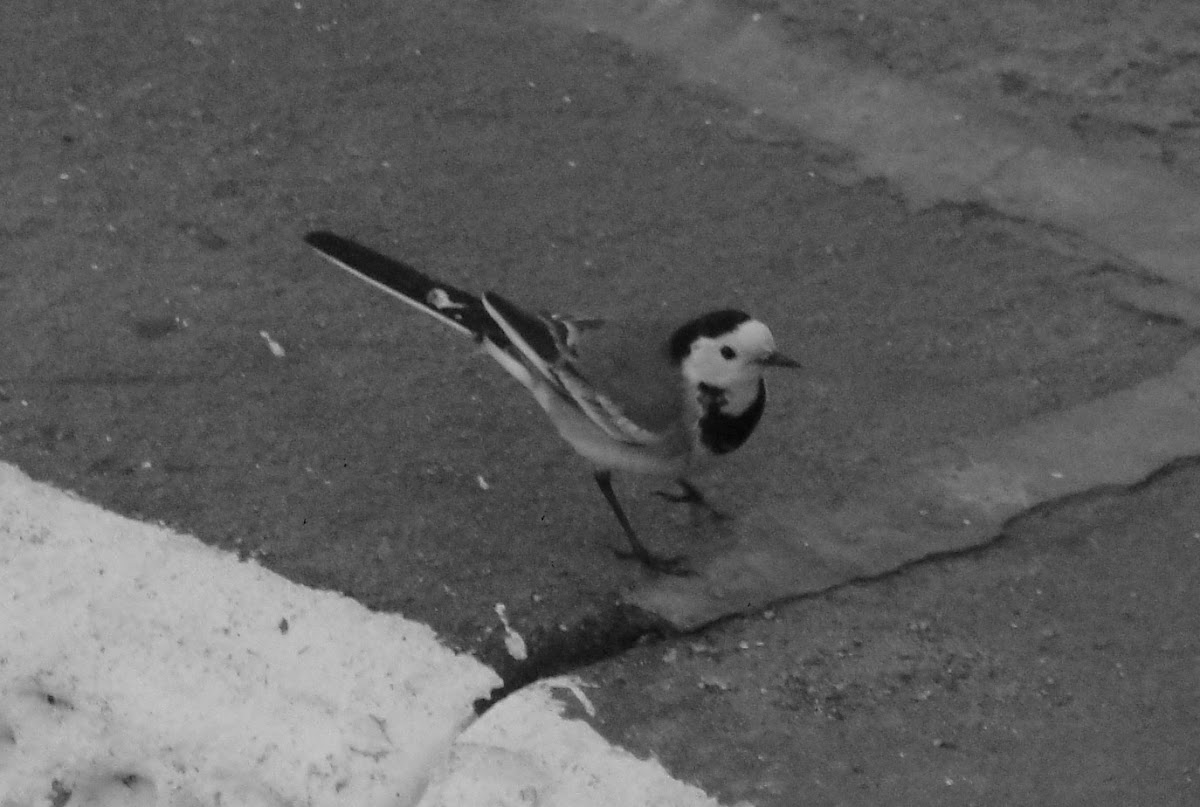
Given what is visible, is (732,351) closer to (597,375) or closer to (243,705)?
(597,375)

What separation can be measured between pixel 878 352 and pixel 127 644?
1693 mm

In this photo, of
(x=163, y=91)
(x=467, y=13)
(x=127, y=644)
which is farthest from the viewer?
(x=467, y=13)

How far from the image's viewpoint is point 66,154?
4367mm

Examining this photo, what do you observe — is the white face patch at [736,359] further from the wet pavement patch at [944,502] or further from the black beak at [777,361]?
the wet pavement patch at [944,502]

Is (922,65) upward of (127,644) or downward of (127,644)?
upward

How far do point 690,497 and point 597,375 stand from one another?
0.30 meters

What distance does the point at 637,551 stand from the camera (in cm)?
344

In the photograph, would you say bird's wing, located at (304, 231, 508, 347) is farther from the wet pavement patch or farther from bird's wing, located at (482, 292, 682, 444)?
the wet pavement patch

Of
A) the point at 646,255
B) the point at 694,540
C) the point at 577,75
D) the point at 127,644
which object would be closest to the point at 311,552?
the point at 127,644

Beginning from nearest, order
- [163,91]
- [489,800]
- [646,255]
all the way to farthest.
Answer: [489,800] → [646,255] → [163,91]

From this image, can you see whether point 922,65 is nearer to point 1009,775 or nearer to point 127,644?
point 1009,775

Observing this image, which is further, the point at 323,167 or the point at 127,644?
the point at 323,167

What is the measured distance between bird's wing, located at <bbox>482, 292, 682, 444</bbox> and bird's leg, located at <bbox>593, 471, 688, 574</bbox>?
11cm

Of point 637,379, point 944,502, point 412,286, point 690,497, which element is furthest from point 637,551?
point 412,286
